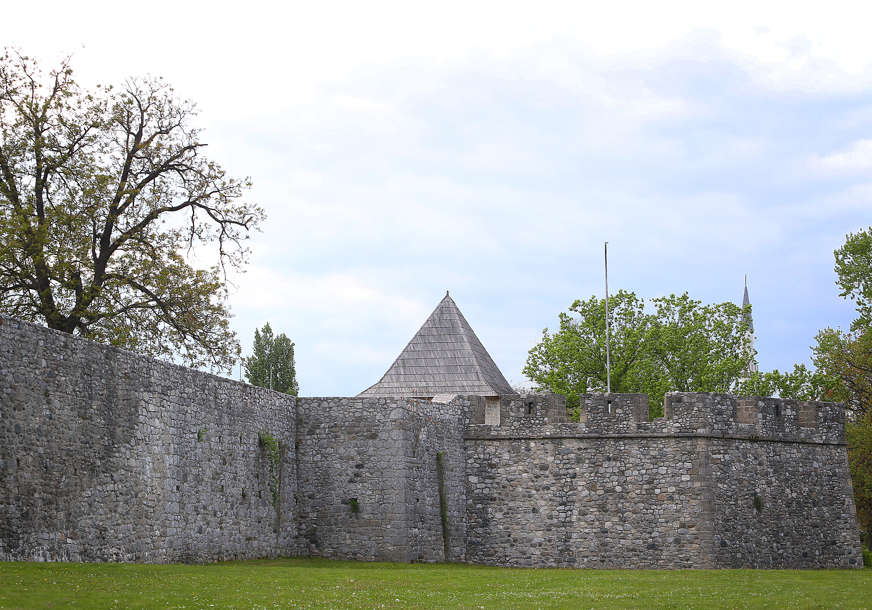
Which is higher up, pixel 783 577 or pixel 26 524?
pixel 26 524

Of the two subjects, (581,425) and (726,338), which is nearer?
(581,425)

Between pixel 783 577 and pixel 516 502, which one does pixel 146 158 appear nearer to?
pixel 516 502

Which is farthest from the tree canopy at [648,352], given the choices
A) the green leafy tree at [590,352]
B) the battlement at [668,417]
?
the battlement at [668,417]

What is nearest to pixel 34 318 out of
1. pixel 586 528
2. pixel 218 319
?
pixel 218 319

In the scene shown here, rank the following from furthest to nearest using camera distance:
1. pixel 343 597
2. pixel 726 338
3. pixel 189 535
A: pixel 726 338 < pixel 189 535 < pixel 343 597

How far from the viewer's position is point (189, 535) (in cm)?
1944

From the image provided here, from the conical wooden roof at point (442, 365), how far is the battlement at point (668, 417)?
934 centimetres

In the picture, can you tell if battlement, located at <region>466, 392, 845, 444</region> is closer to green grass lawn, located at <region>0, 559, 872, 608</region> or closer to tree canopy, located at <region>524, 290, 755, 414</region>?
green grass lawn, located at <region>0, 559, 872, 608</region>

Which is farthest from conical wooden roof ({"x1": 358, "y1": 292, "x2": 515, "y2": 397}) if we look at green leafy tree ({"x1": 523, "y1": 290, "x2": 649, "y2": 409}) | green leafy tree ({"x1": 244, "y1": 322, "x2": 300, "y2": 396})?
green leafy tree ({"x1": 244, "y1": 322, "x2": 300, "y2": 396})

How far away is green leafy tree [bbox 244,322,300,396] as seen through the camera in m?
61.8

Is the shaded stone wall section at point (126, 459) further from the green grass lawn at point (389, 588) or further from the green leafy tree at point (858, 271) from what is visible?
the green leafy tree at point (858, 271)

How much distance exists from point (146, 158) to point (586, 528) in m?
14.8

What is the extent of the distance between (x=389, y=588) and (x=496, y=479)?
30.0ft

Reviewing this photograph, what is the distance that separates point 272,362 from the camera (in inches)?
2454
